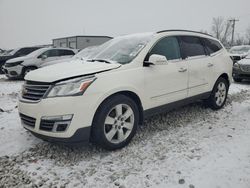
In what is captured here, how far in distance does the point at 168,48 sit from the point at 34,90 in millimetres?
2314

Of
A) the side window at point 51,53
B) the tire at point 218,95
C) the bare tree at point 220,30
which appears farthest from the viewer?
the bare tree at point 220,30

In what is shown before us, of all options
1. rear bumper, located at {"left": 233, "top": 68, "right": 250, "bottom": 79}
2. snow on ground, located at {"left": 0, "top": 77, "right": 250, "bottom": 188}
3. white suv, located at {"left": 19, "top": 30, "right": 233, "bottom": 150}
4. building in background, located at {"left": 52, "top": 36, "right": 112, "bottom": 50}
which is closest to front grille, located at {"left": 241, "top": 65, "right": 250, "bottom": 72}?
rear bumper, located at {"left": 233, "top": 68, "right": 250, "bottom": 79}

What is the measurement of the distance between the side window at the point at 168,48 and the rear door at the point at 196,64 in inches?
6.8

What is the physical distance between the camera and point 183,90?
4195 millimetres

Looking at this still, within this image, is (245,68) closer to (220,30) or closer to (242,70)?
(242,70)

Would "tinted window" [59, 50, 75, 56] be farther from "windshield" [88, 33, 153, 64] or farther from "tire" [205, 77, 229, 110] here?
"tire" [205, 77, 229, 110]

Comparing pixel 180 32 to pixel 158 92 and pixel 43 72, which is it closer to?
pixel 158 92

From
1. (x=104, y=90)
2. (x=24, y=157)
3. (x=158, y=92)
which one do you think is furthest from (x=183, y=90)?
(x=24, y=157)

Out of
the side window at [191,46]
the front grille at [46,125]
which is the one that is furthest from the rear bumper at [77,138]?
the side window at [191,46]

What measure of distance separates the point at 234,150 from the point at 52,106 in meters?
2.59

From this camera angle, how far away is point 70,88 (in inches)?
113

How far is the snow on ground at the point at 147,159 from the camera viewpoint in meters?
2.61

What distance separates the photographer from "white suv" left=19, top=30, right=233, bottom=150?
2857 millimetres

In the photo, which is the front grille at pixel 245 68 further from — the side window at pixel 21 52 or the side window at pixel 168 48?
the side window at pixel 21 52
